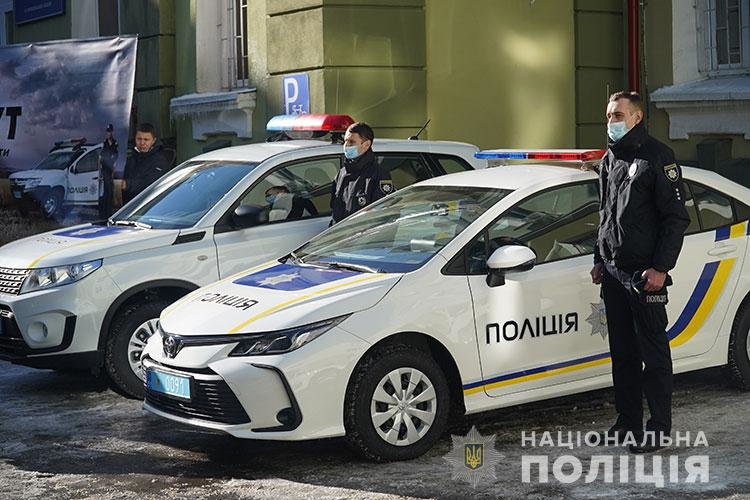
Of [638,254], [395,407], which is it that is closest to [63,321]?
[395,407]

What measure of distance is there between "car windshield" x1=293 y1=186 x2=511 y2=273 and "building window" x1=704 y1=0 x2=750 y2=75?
5.49 metres

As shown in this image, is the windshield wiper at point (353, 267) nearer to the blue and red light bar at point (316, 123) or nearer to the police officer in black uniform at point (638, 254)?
the police officer in black uniform at point (638, 254)

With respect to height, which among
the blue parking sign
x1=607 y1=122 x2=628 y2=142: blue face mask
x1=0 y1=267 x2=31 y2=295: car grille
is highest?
the blue parking sign

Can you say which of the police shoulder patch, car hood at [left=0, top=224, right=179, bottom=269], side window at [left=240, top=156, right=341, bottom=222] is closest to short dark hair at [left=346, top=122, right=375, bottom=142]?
the police shoulder patch

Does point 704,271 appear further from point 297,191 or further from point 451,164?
point 297,191

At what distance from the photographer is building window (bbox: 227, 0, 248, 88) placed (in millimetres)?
15148

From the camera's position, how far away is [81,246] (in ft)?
28.2

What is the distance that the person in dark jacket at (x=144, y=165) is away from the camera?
11.6 metres

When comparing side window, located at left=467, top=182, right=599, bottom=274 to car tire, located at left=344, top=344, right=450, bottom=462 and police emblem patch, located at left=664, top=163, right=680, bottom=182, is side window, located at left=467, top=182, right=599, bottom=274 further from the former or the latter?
police emblem patch, located at left=664, top=163, right=680, bottom=182

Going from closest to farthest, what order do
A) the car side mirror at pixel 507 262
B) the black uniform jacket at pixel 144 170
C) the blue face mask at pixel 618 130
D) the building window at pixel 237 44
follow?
the blue face mask at pixel 618 130 → the car side mirror at pixel 507 262 → the black uniform jacket at pixel 144 170 → the building window at pixel 237 44

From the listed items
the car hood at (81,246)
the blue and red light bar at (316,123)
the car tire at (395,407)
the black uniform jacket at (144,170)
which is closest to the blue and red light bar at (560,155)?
the car tire at (395,407)

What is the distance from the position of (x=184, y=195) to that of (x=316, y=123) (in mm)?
1237

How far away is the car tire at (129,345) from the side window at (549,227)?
2667 mm
